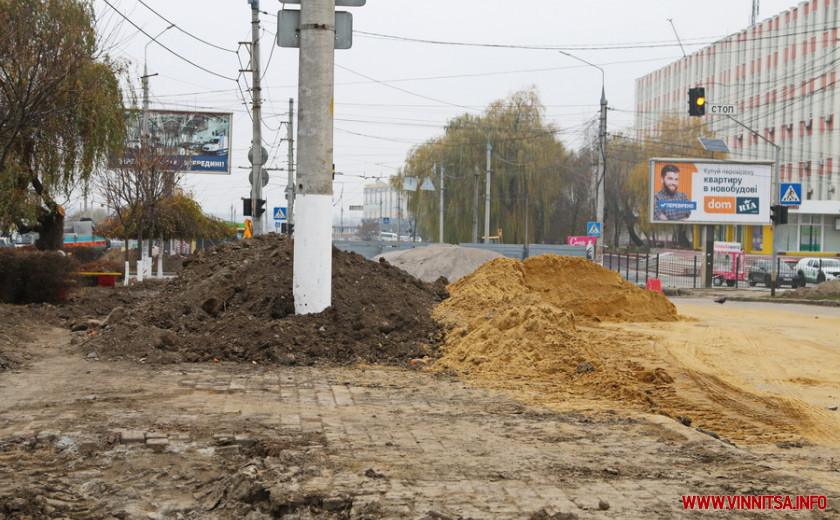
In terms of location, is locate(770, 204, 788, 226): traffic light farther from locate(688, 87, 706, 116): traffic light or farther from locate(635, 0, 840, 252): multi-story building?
locate(635, 0, 840, 252): multi-story building

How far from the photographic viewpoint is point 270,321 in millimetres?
12500

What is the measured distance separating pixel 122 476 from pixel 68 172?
65.9 feet

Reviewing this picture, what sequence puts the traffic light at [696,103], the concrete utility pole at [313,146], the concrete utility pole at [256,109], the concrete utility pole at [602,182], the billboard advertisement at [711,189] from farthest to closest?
the billboard advertisement at [711,189]
the concrete utility pole at [602,182]
the concrete utility pole at [256,109]
the traffic light at [696,103]
the concrete utility pole at [313,146]

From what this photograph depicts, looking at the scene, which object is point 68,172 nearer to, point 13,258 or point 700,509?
point 13,258

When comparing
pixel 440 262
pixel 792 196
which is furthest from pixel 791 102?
pixel 440 262

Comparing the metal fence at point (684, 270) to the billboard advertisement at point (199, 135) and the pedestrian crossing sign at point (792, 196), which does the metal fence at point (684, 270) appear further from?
the billboard advertisement at point (199, 135)

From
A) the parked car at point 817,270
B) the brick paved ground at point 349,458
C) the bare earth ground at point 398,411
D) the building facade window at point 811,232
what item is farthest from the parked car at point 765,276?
the brick paved ground at point 349,458

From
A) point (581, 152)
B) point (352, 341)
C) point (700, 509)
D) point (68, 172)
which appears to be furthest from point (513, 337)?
point (581, 152)

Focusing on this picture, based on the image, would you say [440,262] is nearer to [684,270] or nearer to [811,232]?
[684,270]

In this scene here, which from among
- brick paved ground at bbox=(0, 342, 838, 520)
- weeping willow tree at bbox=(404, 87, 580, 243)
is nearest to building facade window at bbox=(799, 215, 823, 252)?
weeping willow tree at bbox=(404, 87, 580, 243)

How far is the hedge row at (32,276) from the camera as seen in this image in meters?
18.0

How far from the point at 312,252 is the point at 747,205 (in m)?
32.0

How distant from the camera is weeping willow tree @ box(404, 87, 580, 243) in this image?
56375 mm

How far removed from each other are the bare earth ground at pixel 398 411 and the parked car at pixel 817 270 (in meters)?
27.6
